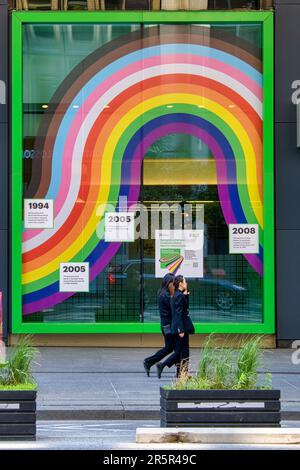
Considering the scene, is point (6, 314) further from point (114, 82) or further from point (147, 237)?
point (114, 82)

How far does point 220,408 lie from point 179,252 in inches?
429

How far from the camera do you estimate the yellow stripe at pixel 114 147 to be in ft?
65.9

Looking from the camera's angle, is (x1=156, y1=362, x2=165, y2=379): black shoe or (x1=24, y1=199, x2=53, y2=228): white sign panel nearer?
(x1=156, y1=362, x2=165, y2=379): black shoe

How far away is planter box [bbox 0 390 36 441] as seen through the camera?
358 inches

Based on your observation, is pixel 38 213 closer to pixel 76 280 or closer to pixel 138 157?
pixel 76 280

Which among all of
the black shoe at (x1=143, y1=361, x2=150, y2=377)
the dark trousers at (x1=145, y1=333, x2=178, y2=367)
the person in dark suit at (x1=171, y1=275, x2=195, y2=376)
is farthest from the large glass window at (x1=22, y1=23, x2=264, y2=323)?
the person in dark suit at (x1=171, y1=275, x2=195, y2=376)

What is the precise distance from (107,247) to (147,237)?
862 mm

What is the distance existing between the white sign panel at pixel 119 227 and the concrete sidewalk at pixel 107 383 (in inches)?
90.9

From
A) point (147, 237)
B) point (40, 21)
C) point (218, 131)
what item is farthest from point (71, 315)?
point (40, 21)

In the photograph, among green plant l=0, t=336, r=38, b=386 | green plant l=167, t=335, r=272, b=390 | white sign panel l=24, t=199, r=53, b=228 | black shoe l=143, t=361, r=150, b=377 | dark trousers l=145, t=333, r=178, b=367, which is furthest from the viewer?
white sign panel l=24, t=199, r=53, b=228

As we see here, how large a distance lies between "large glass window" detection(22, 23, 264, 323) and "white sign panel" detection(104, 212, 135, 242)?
153 mm

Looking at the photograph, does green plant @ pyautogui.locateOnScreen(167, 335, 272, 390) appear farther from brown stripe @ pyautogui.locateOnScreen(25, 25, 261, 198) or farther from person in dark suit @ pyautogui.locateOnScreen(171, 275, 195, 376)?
brown stripe @ pyautogui.locateOnScreen(25, 25, 261, 198)

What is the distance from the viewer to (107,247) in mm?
20078

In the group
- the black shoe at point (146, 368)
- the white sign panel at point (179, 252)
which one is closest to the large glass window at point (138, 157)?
the white sign panel at point (179, 252)
